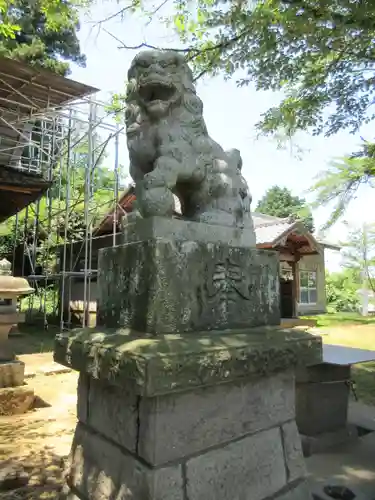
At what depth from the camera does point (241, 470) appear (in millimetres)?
1931

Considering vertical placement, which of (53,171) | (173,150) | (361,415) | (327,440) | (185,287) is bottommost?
(361,415)

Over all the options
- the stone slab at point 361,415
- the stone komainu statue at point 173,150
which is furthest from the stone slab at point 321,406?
the stone komainu statue at point 173,150

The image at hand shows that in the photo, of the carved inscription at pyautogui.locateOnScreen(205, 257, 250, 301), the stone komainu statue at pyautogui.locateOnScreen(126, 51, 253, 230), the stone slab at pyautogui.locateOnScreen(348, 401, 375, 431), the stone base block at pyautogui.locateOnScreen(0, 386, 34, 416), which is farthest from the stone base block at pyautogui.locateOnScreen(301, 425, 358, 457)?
the stone base block at pyautogui.locateOnScreen(0, 386, 34, 416)

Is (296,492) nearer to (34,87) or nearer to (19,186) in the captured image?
(19,186)

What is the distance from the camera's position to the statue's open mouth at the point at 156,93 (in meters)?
2.18

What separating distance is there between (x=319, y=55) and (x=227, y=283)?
526 cm

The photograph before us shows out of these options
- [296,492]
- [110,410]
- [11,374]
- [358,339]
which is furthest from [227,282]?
[358,339]

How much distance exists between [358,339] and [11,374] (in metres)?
10.2

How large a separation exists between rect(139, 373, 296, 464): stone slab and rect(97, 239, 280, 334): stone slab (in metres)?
0.34

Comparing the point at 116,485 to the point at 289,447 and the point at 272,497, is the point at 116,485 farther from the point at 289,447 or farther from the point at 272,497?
the point at 289,447

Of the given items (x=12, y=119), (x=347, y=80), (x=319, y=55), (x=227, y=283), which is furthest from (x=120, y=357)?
(x=12, y=119)

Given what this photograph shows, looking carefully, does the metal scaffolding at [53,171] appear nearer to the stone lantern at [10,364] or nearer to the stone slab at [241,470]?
the stone lantern at [10,364]

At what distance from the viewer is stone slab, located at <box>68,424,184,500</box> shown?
1622mm

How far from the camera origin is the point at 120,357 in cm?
165
